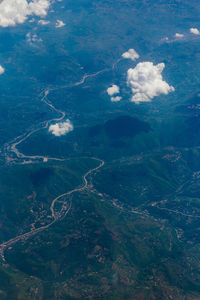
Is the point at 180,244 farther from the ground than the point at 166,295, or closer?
closer

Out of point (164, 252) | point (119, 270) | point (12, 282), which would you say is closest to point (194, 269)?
→ point (164, 252)

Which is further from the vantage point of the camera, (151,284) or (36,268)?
(36,268)

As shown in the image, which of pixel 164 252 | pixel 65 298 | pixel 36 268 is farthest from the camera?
pixel 164 252

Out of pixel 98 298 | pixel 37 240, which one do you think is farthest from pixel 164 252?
pixel 37 240

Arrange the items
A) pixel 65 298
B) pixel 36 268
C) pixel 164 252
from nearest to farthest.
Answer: pixel 65 298 → pixel 36 268 → pixel 164 252

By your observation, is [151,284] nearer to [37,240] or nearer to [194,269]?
[194,269]

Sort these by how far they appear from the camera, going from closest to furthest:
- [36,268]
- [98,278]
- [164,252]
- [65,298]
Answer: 1. [65,298]
2. [98,278]
3. [36,268]
4. [164,252]

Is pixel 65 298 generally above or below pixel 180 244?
above

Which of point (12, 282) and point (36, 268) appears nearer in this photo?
point (12, 282)

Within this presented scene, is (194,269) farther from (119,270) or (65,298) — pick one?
(65,298)
